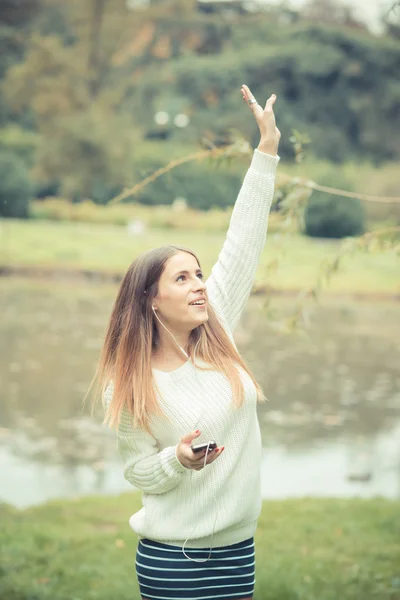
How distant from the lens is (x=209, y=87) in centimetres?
2655

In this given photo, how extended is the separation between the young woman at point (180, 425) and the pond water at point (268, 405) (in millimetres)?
1241

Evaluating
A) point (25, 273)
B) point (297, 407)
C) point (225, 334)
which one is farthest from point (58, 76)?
point (225, 334)

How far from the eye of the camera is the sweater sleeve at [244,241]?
197 cm

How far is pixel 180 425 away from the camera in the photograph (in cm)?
177

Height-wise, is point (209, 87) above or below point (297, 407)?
above

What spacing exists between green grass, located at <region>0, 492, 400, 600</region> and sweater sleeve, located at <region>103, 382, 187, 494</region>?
1.71 metres

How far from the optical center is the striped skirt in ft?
5.79

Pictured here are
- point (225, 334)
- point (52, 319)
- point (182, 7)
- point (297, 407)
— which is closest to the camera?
point (225, 334)

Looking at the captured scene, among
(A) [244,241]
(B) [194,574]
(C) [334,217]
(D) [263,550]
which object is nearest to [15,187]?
(C) [334,217]

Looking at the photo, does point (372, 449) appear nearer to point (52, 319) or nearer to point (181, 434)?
point (181, 434)

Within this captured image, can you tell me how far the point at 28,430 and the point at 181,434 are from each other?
5.40 m

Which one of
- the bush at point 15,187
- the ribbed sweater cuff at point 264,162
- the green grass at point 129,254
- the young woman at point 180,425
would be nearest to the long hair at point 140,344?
the young woman at point 180,425

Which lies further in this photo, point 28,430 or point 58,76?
point 58,76

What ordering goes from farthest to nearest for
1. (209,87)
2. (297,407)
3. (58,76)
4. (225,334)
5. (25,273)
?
(209,87) → (58,76) → (25,273) → (297,407) → (225,334)
